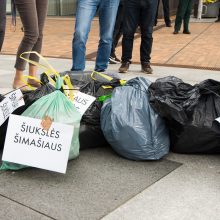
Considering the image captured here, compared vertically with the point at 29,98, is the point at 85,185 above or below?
below

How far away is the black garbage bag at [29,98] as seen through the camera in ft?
8.86

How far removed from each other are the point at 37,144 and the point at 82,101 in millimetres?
515

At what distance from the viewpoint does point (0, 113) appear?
2602 mm

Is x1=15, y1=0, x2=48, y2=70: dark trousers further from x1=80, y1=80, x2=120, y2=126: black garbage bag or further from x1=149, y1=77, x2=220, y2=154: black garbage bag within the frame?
x1=149, y1=77, x2=220, y2=154: black garbage bag

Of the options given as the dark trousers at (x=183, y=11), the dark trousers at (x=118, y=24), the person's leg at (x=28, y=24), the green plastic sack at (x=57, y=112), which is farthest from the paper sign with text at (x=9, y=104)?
the dark trousers at (x=183, y=11)

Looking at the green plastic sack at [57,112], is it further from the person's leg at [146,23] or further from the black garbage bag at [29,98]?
the person's leg at [146,23]

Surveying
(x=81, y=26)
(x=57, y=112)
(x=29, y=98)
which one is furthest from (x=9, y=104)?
(x=81, y=26)

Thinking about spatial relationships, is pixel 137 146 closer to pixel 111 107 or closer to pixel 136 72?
pixel 111 107

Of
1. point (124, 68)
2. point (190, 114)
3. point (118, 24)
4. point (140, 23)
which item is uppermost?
point (140, 23)

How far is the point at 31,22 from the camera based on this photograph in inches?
146

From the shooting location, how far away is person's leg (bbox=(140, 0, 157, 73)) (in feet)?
15.4

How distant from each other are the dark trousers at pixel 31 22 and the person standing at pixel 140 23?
115 centimetres

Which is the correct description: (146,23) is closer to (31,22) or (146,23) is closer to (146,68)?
(146,68)

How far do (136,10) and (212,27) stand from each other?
6139mm
